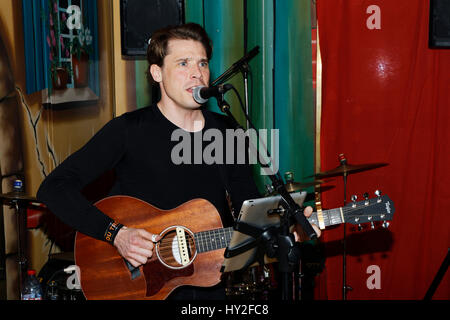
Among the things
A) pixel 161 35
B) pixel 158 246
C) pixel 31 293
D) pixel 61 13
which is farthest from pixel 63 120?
pixel 158 246

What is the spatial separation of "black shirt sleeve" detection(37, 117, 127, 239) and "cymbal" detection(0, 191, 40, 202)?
32.9 inches

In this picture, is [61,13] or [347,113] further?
[347,113]

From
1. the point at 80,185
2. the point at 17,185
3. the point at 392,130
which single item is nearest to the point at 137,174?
the point at 80,185

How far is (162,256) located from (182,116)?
67cm

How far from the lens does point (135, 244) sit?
2273 mm

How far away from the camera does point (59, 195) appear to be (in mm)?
2334

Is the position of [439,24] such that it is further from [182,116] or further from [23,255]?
[23,255]

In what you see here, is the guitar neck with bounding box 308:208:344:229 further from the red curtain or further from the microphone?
the red curtain

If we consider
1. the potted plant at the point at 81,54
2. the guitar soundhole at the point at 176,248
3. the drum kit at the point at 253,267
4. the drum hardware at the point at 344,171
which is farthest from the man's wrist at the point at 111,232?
the potted plant at the point at 81,54

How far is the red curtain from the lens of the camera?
13.1 feet

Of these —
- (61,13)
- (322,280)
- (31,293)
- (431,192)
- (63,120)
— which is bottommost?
(322,280)

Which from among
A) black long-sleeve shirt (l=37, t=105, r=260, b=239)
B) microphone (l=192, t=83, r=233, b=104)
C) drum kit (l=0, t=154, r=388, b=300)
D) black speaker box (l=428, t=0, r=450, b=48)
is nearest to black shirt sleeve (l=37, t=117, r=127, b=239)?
black long-sleeve shirt (l=37, t=105, r=260, b=239)

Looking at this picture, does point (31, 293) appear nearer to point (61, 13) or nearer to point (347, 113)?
point (61, 13)

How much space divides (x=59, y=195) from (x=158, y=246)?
0.50m
